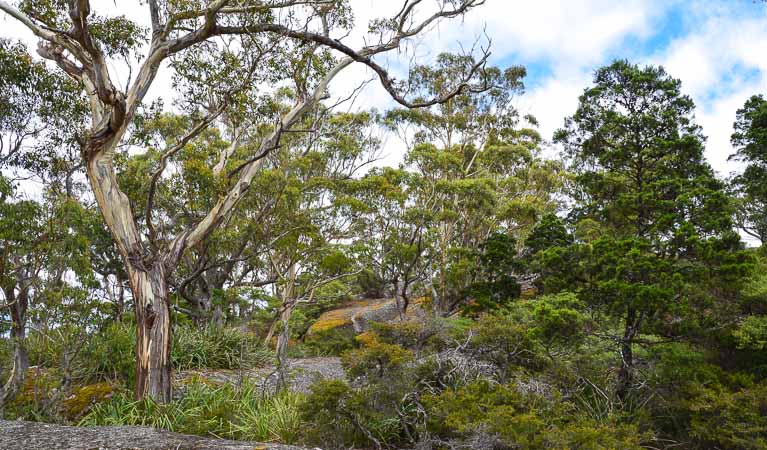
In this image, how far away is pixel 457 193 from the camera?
48.3 feet

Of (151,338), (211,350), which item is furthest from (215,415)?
(211,350)

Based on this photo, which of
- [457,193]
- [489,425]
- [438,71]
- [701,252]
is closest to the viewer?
[489,425]

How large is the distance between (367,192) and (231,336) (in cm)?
516

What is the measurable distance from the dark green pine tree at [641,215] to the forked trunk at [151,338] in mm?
5809

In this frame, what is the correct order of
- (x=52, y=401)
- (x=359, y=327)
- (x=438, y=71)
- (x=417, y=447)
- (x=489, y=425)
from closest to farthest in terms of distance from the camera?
(x=489, y=425)
(x=417, y=447)
(x=52, y=401)
(x=359, y=327)
(x=438, y=71)

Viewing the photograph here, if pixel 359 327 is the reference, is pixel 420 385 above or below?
below

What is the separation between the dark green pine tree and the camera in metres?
7.05

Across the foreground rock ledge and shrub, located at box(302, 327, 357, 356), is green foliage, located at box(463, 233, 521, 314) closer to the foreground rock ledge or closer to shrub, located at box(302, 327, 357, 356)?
shrub, located at box(302, 327, 357, 356)

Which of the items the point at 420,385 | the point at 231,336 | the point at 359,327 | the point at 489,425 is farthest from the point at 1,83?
the point at 359,327

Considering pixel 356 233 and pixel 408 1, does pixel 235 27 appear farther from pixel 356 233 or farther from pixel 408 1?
pixel 356 233

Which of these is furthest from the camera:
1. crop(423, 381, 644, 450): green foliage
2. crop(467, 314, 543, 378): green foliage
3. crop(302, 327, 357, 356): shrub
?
crop(302, 327, 357, 356): shrub

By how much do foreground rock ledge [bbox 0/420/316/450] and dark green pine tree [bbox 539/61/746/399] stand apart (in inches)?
211

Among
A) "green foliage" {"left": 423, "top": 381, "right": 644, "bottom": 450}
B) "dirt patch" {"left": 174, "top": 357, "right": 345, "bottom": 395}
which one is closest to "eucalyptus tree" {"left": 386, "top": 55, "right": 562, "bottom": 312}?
"dirt patch" {"left": 174, "top": 357, "right": 345, "bottom": 395}

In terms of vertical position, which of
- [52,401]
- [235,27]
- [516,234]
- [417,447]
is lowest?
[417,447]
